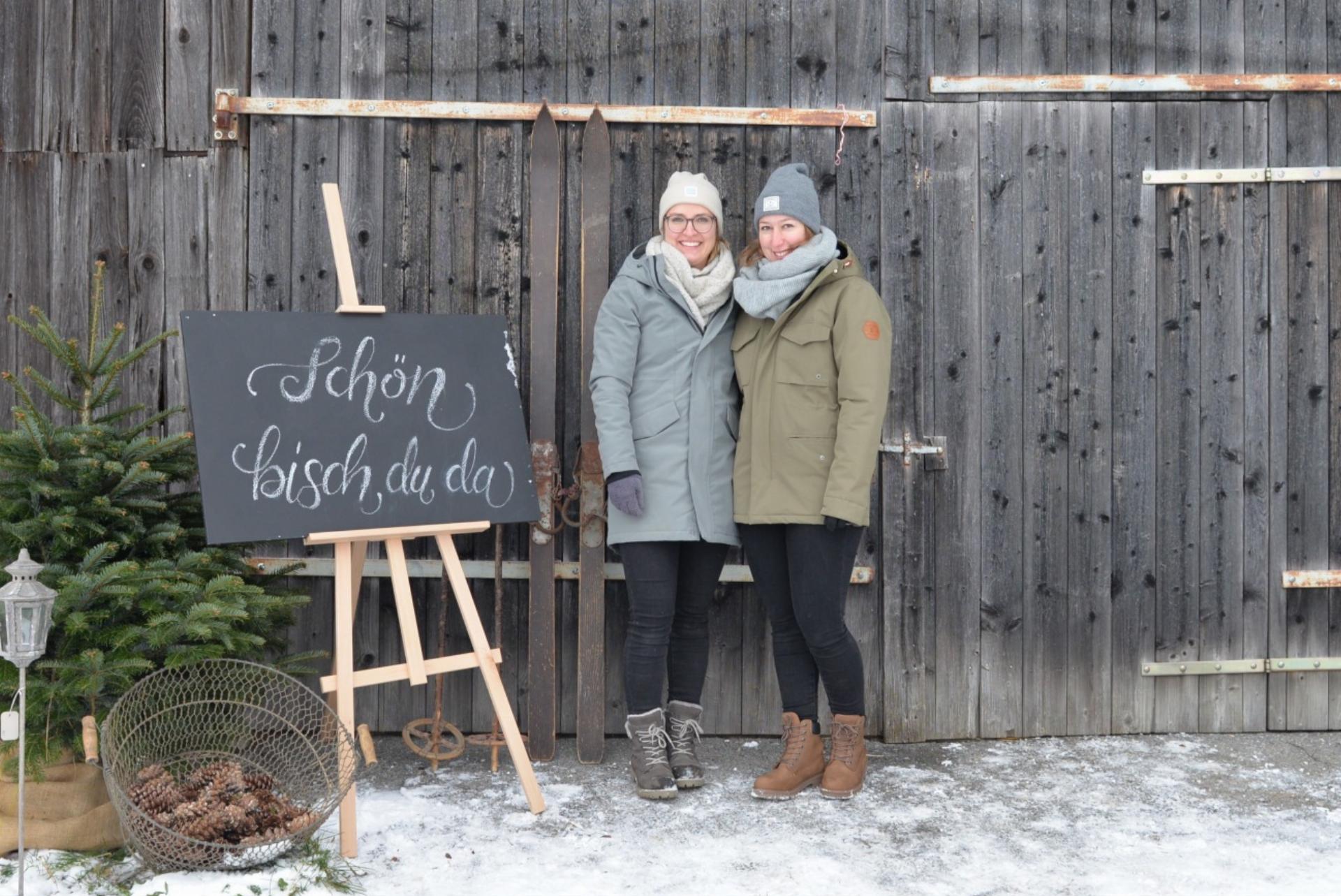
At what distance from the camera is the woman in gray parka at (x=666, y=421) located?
10.3ft

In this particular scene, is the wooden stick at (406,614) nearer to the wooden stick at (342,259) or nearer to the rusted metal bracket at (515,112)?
the wooden stick at (342,259)

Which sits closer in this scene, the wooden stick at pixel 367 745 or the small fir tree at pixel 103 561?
the small fir tree at pixel 103 561

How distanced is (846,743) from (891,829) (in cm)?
31

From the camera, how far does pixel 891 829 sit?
2930 mm

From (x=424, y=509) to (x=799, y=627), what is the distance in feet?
3.51

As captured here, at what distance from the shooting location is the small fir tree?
2580 millimetres

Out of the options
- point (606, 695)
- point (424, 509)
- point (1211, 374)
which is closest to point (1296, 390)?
point (1211, 374)

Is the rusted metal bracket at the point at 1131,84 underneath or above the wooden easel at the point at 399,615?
above

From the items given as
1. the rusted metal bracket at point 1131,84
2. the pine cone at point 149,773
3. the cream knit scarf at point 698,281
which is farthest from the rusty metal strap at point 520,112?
the pine cone at point 149,773

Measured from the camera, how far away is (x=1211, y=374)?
3695 millimetres

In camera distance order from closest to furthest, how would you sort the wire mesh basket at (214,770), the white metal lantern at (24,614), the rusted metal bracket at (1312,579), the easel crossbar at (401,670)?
the white metal lantern at (24,614)
the wire mesh basket at (214,770)
the easel crossbar at (401,670)
the rusted metal bracket at (1312,579)

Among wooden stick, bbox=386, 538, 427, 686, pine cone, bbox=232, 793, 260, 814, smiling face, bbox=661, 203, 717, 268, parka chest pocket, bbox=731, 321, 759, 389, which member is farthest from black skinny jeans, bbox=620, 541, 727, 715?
pine cone, bbox=232, 793, 260, 814

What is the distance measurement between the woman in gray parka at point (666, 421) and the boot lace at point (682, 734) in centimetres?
1

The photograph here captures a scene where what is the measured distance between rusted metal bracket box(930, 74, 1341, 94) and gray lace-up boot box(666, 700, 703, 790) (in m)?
2.08
